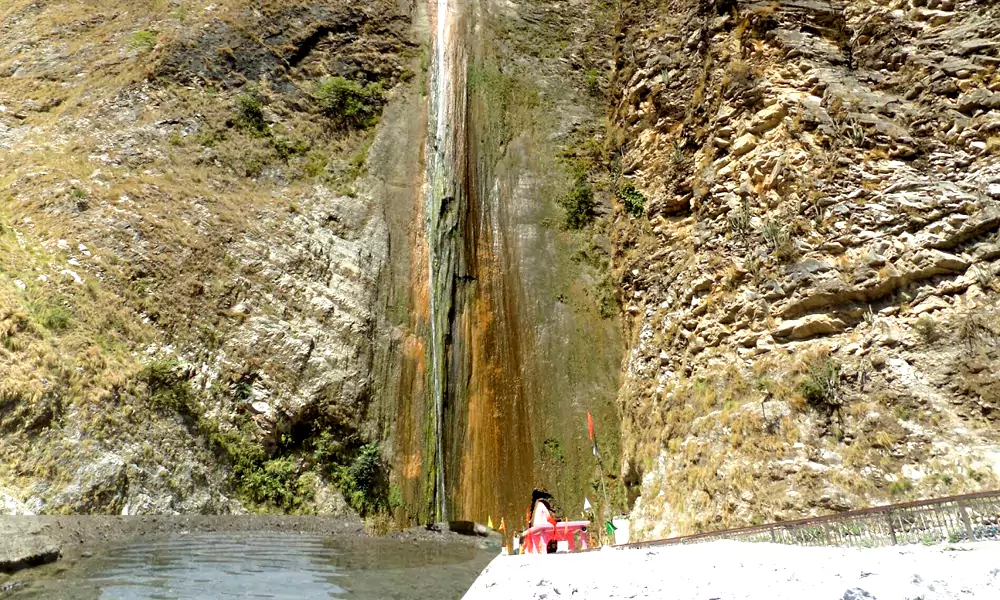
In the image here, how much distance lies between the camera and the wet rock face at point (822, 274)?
891 cm

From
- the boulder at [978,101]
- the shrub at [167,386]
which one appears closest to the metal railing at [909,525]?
the boulder at [978,101]

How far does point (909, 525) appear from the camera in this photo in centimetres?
585

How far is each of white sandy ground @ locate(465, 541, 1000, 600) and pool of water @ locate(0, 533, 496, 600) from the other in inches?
67.6

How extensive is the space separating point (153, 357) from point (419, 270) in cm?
725

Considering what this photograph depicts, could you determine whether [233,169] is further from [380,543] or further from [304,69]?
[380,543]

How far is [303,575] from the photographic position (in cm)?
874

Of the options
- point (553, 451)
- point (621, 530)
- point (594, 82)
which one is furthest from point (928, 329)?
point (594, 82)

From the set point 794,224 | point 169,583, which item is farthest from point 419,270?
point 169,583

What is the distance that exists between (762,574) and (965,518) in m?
1.80

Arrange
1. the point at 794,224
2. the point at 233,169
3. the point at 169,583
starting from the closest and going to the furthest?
the point at 169,583 < the point at 794,224 < the point at 233,169

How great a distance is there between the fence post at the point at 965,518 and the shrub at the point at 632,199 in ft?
39.6

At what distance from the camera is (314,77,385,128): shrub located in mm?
20781

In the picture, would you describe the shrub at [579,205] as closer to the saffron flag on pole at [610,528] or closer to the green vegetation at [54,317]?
the saffron flag on pole at [610,528]

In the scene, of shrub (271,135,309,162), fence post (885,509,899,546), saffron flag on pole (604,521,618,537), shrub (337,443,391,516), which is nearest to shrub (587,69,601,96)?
shrub (271,135,309,162)
